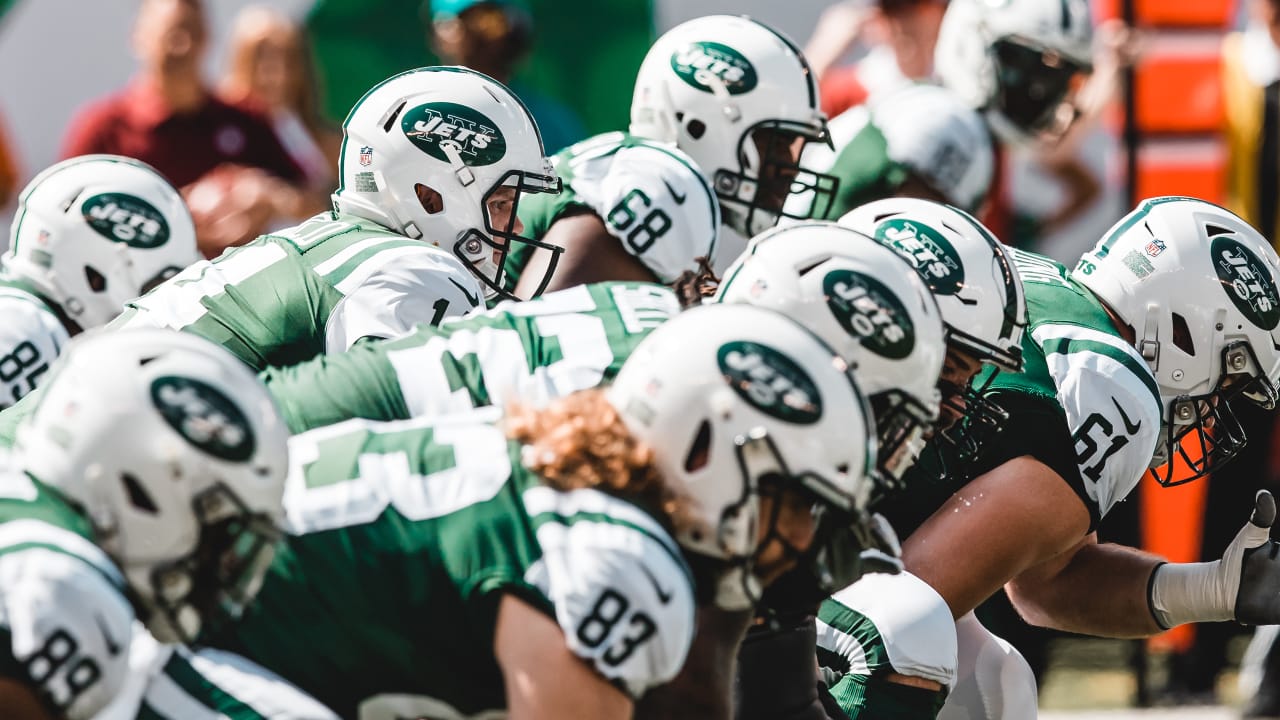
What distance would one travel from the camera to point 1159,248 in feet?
15.3

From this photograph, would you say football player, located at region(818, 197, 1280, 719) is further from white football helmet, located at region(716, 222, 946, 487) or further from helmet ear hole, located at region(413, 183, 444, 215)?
helmet ear hole, located at region(413, 183, 444, 215)

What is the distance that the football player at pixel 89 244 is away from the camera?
209 inches

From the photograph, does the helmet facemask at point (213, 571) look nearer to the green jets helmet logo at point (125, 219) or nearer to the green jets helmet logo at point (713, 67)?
the green jets helmet logo at point (125, 219)

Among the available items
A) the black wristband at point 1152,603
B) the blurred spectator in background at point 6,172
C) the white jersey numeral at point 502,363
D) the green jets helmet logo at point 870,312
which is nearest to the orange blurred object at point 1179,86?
the black wristband at point 1152,603

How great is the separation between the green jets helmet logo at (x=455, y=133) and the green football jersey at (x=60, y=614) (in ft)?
6.65

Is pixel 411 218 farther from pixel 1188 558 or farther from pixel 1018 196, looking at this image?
pixel 1188 558

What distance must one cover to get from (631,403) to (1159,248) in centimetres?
208

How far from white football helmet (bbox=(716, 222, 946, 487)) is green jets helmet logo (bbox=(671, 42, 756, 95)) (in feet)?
6.01

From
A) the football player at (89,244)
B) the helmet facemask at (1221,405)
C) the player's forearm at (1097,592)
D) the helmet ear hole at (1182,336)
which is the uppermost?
the football player at (89,244)

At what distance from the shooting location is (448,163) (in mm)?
4754

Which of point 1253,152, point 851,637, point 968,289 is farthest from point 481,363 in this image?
point 1253,152

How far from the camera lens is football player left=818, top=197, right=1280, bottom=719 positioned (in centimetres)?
411

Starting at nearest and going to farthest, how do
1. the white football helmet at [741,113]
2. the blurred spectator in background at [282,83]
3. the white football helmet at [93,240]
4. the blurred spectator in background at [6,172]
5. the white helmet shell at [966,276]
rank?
the white helmet shell at [966,276], the white football helmet at [93,240], the white football helmet at [741,113], the blurred spectator in background at [6,172], the blurred spectator in background at [282,83]

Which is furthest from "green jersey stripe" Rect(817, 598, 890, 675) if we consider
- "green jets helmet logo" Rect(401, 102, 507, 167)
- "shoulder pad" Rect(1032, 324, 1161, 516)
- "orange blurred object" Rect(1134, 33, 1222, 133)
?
"orange blurred object" Rect(1134, 33, 1222, 133)
